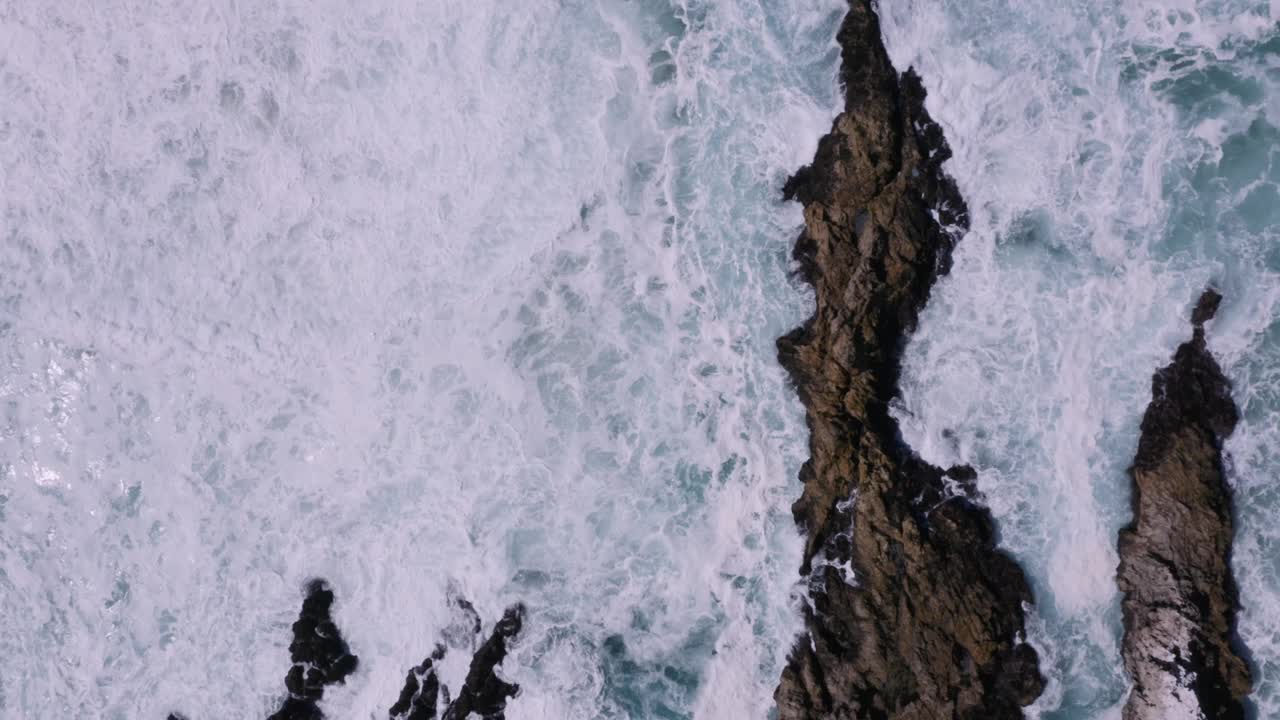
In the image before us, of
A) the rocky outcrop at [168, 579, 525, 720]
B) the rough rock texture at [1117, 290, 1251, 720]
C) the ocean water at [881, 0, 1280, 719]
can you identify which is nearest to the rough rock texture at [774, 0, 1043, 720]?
the ocean water at [881, 0, 1280, 719]

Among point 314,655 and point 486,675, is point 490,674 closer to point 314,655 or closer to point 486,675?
point 486,675

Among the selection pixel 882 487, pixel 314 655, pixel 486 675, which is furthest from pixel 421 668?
pixel 882 487

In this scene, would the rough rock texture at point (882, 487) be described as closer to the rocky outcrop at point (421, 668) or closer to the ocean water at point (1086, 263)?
the ocean water at point (1086, 263)

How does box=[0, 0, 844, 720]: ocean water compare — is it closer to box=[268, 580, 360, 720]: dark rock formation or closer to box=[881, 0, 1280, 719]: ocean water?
box=[268, 580, 360, 720]: dark rock formation

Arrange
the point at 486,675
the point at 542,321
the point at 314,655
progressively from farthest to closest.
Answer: the point at 314,655 < the point at 542,321 < the point at 486,675

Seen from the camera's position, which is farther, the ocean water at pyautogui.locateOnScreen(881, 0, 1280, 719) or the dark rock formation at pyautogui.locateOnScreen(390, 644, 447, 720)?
the dark rock formation at pyautogui.locateOnScreen(390, 644, 447, 720)

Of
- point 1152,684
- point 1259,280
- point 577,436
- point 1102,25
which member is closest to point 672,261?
point 577,436
